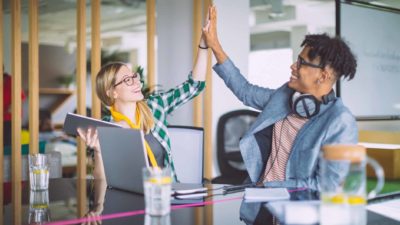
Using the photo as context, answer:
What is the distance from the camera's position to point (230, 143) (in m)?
4.66

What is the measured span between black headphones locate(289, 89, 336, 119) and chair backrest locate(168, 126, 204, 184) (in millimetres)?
833

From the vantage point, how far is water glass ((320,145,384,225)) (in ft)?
3.97

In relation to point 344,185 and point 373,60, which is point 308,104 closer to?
point 344,185

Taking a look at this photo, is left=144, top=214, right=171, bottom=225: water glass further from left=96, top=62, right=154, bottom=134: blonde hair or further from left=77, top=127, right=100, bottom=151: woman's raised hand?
left=96, top=62, right=154, bottom=134: blonde hair

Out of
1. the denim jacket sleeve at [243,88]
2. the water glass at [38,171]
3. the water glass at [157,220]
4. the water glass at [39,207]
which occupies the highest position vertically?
the denim jacket sleeve at [243,88]

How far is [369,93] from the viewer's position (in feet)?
17.6

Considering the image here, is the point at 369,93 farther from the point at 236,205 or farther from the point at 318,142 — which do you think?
the point at 236,205

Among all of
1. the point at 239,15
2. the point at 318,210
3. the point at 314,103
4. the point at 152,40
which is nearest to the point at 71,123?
the point at 314,103

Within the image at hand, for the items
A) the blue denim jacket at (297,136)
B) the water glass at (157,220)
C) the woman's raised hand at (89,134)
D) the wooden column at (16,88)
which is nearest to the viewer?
the water glass at (157,220)

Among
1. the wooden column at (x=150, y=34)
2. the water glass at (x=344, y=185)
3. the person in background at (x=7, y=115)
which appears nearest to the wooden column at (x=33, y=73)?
the wooden column at (x=150, y=34)

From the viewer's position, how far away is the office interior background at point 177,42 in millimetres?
4527

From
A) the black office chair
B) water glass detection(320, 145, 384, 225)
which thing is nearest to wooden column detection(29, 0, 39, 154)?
the black office chair

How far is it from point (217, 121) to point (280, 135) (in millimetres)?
2132

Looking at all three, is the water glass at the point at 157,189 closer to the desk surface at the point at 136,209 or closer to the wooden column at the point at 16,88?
the desk surface at the point at 136,209
